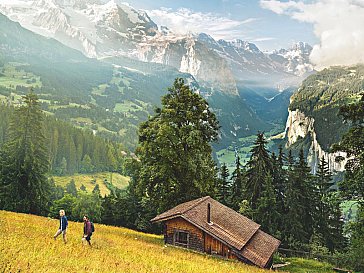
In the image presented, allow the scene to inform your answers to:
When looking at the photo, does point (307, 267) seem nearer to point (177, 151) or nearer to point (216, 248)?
point (216, 248)

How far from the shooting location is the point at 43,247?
17.0 m

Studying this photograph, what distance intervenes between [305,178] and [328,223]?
27.2ft

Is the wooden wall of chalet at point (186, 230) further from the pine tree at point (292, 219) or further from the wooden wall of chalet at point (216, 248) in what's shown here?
the pine tree at point (292, 219)

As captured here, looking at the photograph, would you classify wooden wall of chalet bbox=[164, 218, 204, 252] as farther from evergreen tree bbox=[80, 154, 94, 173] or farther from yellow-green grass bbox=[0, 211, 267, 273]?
evergreen tree bbox=[80, 154, 94, 173]

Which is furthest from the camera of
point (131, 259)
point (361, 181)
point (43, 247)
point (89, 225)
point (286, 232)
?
point (286, 232)

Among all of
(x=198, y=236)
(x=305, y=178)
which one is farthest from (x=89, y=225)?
(x=305, y=178)

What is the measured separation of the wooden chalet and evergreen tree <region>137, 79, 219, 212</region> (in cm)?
283

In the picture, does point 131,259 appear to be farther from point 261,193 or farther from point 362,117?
point 261,193

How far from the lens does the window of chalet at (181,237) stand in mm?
32125

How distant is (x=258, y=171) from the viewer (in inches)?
1964

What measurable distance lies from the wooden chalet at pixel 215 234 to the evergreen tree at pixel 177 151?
111 inches

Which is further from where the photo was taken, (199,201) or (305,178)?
(305,178)

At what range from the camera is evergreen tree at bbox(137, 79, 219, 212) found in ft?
113

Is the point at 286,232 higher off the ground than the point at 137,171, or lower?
lower
